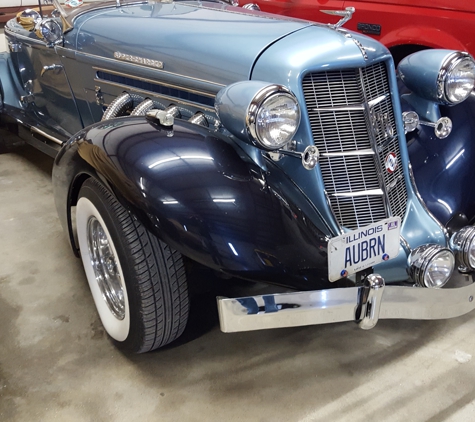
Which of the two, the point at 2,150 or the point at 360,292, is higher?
the point at 360,292

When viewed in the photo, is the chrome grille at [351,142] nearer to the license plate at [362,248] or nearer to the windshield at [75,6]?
the license plate at [362,248]

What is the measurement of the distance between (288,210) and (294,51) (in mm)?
582

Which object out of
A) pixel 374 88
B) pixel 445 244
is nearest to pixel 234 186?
pixel 374 88

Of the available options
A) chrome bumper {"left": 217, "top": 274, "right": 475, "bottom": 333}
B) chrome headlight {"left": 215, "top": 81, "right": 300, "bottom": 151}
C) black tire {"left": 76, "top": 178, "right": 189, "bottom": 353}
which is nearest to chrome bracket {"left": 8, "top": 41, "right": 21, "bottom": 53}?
black tire {"left": 76, "top": 178, "right": 189, "bottom": 353}

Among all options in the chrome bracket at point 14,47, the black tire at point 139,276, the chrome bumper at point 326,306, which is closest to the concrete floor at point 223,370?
the black tire at point 139,276

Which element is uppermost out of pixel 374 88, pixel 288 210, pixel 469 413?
pixel 374 88

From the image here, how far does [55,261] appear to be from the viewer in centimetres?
262

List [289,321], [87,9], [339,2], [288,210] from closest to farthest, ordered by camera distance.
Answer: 1. [289,321]
2. [288,210]
3. [87,9]
4. [339,2]

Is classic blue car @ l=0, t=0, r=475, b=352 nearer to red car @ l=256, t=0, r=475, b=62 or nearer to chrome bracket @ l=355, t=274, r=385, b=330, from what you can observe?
chrome bracket @ l=355, t=274, r=385, b=330

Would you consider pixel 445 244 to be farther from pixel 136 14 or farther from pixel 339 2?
pixel 339 2

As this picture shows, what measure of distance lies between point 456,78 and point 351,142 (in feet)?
2.16

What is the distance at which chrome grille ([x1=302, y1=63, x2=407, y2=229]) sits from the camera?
5.74 feet

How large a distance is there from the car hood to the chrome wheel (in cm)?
78

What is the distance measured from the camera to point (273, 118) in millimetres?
1561
